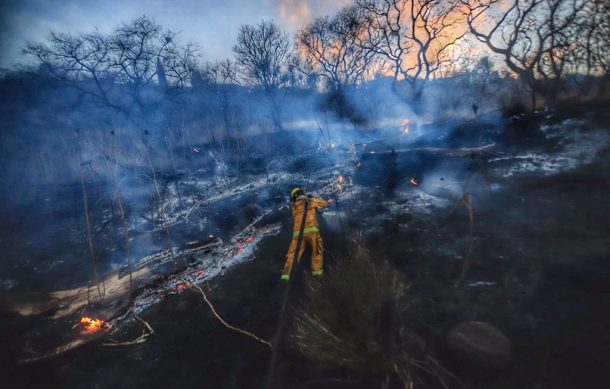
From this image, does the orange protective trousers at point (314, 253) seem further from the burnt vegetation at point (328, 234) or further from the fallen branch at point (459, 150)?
the fallen branch at point (459, 150)

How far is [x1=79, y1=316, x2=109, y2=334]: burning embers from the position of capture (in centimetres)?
543

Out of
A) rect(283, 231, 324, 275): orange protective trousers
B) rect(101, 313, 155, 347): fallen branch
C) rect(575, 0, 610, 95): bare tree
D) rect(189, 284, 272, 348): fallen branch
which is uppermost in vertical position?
rect(575, 0, 610, 95): bare tree

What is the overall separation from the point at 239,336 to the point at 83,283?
622 cm

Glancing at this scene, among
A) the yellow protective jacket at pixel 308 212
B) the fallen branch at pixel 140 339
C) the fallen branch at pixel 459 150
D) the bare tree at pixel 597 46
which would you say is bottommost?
the fallen branch at pixel 140 339

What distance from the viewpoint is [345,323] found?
3336mm

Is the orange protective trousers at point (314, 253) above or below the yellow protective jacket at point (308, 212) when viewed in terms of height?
below

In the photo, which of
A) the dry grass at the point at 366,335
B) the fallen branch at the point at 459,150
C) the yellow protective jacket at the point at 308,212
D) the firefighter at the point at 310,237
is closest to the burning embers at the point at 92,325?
the firefighter at the point at 310,237

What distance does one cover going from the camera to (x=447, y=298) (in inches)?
182

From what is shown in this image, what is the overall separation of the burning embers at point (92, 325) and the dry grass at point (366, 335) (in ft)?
15.1

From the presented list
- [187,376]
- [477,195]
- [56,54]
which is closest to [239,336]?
[187,376]

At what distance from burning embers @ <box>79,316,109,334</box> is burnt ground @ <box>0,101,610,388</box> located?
0.51 m

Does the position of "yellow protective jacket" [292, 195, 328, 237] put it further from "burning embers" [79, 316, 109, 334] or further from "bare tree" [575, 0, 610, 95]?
"bare tree" [575, 0, 610, 95]

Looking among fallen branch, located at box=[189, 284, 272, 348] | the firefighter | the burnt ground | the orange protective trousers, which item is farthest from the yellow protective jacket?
fallen branch, located at box=[189, 284, 272, 348]

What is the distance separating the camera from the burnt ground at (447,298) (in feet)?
11.4
